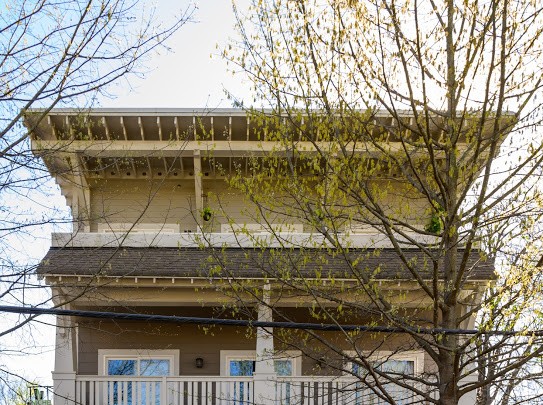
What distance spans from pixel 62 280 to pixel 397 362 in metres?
5.54

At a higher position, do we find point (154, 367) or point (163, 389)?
point (154, 367)

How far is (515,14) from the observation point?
742 centimetres

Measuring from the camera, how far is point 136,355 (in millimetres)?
12812

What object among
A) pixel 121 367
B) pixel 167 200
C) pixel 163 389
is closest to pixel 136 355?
pixel 121 367

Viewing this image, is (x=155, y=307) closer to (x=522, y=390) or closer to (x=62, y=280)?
(x=62, y=280)

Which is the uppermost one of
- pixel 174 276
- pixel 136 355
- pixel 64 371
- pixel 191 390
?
pixel 174 276

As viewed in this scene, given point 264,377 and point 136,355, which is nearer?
point 264,377

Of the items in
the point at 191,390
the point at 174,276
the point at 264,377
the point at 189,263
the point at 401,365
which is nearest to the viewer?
the point at 264,377

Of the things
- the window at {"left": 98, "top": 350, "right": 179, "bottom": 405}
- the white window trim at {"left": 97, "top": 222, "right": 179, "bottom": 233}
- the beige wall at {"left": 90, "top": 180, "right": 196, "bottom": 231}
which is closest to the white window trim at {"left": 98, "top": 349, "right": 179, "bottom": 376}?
the window at {"left": 98, "top": 350, "right": 179, "bottom": 405}

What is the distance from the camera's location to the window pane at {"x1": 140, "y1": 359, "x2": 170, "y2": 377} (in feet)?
42.2

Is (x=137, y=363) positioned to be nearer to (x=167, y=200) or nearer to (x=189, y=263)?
(x=189, y=263)

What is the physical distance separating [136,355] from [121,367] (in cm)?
35

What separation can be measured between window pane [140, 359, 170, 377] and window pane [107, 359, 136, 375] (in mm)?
149

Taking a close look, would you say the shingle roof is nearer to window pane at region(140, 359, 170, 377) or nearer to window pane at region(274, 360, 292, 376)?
window pane at region(140, 359, 170, 377)
